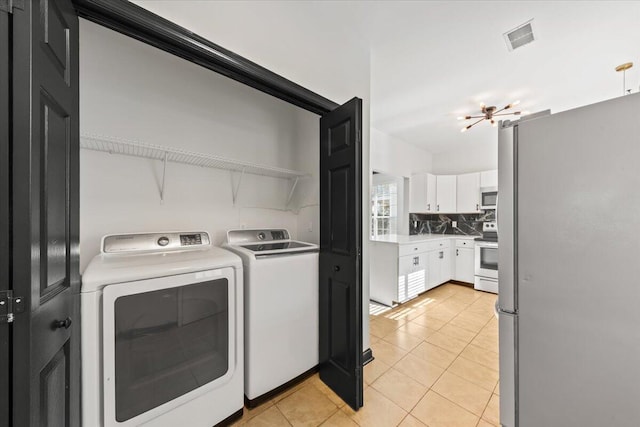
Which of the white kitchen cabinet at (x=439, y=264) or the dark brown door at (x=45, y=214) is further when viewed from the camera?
the white kitchen cabinet at (x=439, y=264)

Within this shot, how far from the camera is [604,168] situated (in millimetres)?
865

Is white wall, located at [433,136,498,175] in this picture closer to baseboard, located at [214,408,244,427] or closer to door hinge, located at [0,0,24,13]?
baseboard, located at [214,408,244,427]

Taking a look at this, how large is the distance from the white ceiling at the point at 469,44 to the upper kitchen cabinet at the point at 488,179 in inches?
50.2

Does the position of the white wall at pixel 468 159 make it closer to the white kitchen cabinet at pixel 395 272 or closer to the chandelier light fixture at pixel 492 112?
the chandelier light fixture at pixel 492 112

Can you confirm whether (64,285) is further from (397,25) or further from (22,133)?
(397,25)

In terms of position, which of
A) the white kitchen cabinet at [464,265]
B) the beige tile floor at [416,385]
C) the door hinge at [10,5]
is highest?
the door hinge at [10,5]

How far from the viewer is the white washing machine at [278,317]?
1567 mm

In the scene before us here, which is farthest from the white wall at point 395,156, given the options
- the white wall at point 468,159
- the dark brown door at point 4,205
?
the dark brown door at point 4,205

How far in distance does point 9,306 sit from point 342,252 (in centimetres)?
144

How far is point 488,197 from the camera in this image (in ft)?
14.3

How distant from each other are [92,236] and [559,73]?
441cm

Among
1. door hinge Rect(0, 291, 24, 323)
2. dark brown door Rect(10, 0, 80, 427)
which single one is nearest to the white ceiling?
dark brown door Rect(10, 0, 80, 427)

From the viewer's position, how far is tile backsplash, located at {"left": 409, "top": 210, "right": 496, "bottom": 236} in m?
4.85

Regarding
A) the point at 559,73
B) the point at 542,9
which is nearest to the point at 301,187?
the point at 542,9
